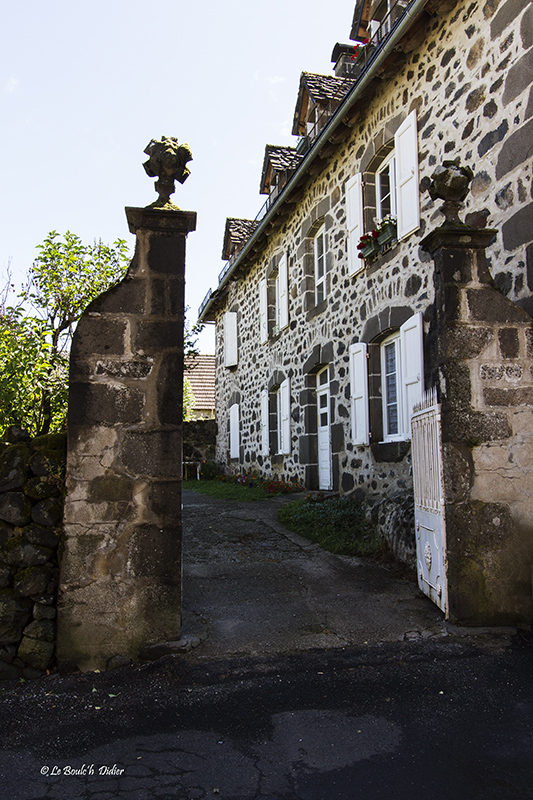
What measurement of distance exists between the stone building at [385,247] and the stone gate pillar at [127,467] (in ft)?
6.20

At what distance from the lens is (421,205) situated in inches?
260

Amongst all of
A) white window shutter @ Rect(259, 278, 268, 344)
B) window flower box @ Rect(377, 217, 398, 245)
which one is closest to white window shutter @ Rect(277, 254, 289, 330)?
white window shutter @ Rect(259, 278, 268, 344)

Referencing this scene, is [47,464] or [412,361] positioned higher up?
[412,361]

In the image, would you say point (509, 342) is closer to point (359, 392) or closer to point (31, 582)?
point (31, 582)

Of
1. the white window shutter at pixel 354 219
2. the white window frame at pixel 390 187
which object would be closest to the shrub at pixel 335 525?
the white window shutter at pixel 354 219

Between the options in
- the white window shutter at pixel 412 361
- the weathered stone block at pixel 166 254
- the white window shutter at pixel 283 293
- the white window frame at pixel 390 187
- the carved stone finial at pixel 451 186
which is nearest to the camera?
the weathered stone block at pixel 166 254

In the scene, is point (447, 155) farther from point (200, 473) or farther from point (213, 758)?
point (200, 473)

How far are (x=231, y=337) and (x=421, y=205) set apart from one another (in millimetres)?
8770

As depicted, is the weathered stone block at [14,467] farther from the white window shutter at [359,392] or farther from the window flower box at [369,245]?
the window flower box at [369,245]

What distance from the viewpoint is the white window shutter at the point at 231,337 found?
48.8ft

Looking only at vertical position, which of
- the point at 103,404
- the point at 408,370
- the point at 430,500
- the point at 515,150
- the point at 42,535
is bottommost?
the point at 42,535

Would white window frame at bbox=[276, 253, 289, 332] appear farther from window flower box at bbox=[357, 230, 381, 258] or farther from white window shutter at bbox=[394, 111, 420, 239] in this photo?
white window shutter at bbox=[394, 111, 420, 239]

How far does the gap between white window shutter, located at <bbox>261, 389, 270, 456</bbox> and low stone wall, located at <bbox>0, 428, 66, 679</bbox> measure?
8.78 meters

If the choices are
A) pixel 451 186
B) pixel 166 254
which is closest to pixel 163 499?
pixel 166 254
